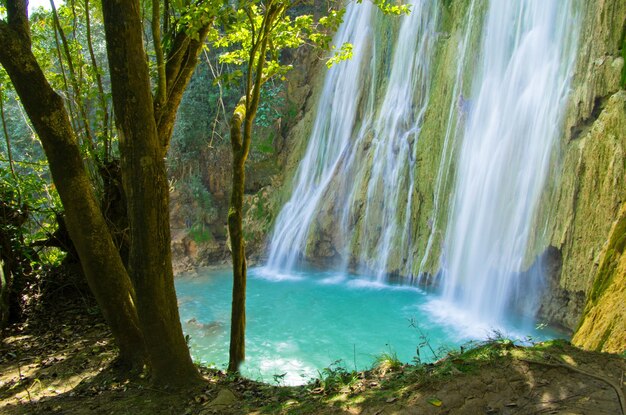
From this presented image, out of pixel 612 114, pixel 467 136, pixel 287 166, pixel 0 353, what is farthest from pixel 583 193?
pixel 287 166

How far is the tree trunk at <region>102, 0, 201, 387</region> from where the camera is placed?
3141 millimetres

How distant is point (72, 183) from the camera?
12.4ft

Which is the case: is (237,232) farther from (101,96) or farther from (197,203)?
(197,203)

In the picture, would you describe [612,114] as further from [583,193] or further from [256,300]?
[256,300]

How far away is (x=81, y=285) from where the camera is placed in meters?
6.76

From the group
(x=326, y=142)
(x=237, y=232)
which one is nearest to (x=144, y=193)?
(x=237, y=232)

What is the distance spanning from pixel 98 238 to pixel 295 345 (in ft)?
19.7

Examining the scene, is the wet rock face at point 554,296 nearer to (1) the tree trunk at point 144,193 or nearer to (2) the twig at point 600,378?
(2) the twig at point 600,378

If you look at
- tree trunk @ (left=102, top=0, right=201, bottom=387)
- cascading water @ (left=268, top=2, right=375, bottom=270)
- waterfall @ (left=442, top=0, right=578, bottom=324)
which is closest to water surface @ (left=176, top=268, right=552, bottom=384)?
waterfall @ (left=442, top=0, right=578, bottom=324)

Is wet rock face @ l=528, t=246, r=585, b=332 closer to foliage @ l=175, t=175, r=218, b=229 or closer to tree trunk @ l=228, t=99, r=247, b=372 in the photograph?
tree trunk @ l=228, t=99, r=247, b=372

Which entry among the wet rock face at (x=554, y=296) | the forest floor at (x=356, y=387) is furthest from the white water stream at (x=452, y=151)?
the forest floor at (x=356, y=387)

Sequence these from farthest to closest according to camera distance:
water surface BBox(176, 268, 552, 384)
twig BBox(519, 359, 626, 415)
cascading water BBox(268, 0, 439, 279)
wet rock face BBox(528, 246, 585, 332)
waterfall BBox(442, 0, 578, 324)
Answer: cascading water BBox(268, 0, 439, 279)
waterfall BBox(442, 0, 578, 324)
water surface BBox(176, 268, 552, 384)
wet rock face BBox(528, 246, 585, 332)
twig BBox(519, 359, 626, 415)

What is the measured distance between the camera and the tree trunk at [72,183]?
353 centimetres

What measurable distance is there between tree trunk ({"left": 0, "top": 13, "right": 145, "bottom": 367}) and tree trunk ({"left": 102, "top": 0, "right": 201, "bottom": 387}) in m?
0.67
